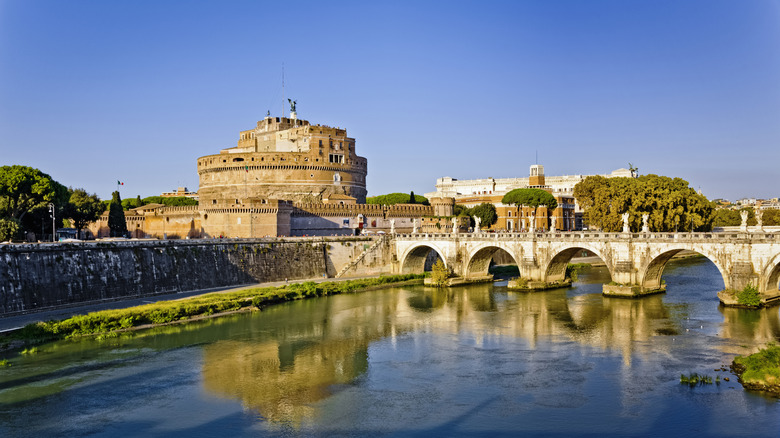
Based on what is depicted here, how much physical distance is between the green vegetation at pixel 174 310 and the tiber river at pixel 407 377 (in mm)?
1313

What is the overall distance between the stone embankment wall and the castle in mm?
6945

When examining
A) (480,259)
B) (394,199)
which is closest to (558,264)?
(480,259)

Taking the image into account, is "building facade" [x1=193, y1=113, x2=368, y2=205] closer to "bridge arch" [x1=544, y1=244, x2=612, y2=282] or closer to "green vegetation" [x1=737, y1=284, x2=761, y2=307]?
"bridge arch" [x1=544, y1=244, x2=612, y2=282]

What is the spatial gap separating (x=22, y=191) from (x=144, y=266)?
1246cm

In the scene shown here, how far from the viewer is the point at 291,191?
2943 inches

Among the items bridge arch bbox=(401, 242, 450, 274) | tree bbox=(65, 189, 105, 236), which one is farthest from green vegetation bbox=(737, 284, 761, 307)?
tree bbox=(65, 189, 105, 236)

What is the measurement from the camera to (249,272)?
48.9 metres

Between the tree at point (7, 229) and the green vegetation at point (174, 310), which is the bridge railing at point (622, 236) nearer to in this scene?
the green vegetation at point (174, 310)

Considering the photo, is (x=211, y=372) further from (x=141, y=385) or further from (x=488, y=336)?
(x=488, y=336)

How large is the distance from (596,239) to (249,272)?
81.8 ft

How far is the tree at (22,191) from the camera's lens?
4494cm

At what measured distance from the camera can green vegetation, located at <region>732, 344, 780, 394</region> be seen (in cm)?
2198

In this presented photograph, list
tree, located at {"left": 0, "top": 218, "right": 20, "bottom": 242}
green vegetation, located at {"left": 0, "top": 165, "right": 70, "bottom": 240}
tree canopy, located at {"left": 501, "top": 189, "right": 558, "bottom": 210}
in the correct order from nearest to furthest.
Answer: tree, located at {"left": 0, "top": 218, "right": 20, "bottom": 242} < green vegetation, located at {"left": 0, "top": 165, "right": 70, "bottom": 240} < tree canopy, located at {"left": 501, "top": 189, "right": 558, "bottom": 210}

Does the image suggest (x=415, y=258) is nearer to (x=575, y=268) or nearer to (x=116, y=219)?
(x=575, y=268)
